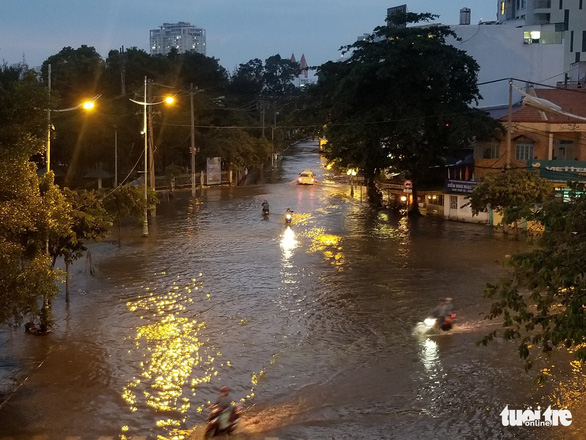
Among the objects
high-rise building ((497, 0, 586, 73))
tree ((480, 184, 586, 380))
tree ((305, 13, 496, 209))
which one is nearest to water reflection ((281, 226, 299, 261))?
tree ((305, 13, 496, 209))

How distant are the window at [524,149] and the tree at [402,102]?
3.00 meters

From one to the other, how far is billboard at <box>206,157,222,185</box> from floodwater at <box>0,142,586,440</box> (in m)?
33.4

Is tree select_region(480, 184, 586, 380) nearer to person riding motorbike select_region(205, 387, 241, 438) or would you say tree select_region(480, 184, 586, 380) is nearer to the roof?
person riding motorbike select_region(205, 387, 241, 438)

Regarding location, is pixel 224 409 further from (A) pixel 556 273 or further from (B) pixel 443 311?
(B) pixel 443 311

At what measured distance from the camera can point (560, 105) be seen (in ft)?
147

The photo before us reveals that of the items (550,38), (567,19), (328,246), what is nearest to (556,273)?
(328,246)

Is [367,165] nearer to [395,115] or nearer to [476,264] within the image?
[395,115]

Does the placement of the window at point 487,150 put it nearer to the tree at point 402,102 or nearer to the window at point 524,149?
the tree at point 402,102

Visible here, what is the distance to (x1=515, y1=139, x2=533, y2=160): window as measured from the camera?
40.4m

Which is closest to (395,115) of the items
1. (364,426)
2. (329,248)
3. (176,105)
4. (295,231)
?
(295,231)

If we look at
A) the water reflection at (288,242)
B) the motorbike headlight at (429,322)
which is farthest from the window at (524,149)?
the motorbike headlight at (429,322)

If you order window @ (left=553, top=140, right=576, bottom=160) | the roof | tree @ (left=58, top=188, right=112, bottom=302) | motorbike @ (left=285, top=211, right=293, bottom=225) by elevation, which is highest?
the roof

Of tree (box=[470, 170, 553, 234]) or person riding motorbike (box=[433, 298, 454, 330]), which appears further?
tree (box=[470, 170, 553, 234])

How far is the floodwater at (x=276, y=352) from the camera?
1291 centimetres
